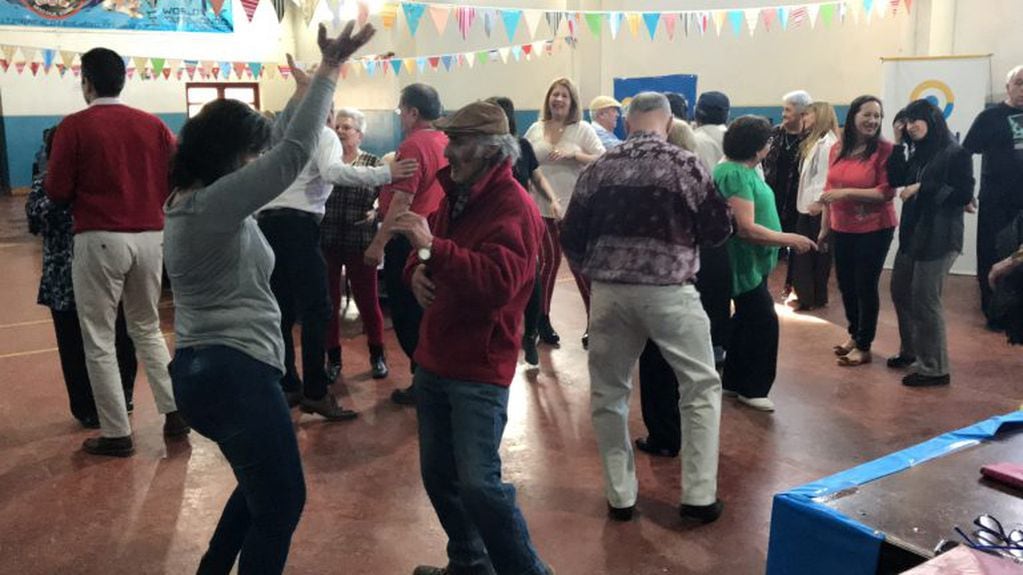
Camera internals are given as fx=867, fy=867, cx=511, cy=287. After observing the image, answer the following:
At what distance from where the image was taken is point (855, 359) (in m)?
4.84

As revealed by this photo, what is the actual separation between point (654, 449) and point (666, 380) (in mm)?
324

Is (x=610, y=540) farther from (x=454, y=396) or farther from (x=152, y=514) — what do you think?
(x=152, y=514)

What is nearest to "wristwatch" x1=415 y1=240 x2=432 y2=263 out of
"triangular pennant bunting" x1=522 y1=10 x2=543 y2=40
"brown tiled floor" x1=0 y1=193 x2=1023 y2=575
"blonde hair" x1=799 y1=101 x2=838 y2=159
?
"brown tiled floor" x1=0 y1=193 x2=1023 y2=575

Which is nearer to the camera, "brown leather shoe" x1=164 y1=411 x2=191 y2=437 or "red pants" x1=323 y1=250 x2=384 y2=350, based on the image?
"brown leather shoe" x1=164 y1=411 x2=191 y2=437

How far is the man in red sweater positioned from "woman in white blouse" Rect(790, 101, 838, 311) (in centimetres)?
371

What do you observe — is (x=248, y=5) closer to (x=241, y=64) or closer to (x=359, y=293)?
(x=359, y=293)

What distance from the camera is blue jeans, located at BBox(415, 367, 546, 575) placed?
7.07 ft

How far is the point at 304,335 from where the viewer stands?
3.85 meters

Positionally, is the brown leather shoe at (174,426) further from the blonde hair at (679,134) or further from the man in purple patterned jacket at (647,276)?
the blonde hair at (679,134)

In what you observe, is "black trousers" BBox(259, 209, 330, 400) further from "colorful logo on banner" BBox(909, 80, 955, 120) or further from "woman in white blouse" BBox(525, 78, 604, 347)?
"colorful logo on banner" BBox(909, 80, 955, 120)

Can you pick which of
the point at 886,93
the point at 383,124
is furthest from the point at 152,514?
the point at 383,124

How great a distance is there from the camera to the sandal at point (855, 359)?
15.9 ft

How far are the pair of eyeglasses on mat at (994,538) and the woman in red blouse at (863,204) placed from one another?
3111 mm

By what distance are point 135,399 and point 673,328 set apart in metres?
2.89
